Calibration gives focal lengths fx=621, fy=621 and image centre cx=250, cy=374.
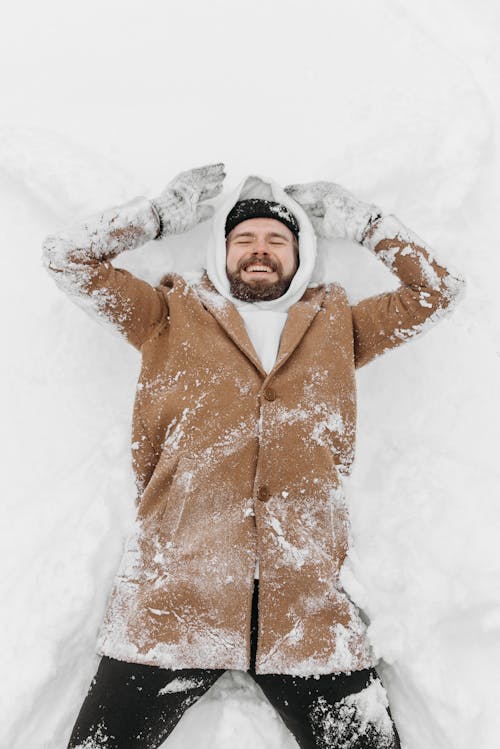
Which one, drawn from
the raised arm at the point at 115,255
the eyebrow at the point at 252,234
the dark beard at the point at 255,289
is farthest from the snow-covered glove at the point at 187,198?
the dark beard at the point at 255,289

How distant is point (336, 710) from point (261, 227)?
1873mm

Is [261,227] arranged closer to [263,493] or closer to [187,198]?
[187,198]

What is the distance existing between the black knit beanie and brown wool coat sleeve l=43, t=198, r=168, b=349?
43 cm

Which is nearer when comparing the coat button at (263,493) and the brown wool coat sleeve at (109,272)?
the coat button at (263,493)

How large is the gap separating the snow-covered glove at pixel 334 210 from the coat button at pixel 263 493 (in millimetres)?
1141

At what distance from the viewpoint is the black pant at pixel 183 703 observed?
2.02 m

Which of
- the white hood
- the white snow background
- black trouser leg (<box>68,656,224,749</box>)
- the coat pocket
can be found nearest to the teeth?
the white hood

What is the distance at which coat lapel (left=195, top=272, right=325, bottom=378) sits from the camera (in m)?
2.32

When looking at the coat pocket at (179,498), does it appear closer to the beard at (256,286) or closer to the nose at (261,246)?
the beard at (256,286)

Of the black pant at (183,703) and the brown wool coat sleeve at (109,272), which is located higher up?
the brown wool coat sleeve at (109,272)

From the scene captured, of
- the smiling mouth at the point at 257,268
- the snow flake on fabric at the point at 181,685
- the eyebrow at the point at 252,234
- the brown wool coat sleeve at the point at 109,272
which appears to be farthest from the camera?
the eyebrow at the point at 252,234

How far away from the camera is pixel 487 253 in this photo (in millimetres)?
2977

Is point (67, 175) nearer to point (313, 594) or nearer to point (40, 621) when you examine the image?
point (40, 621)

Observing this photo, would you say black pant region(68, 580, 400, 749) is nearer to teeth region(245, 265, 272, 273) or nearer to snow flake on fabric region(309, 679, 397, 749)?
snow flake on fabric region(309, 679, 397, 749)
